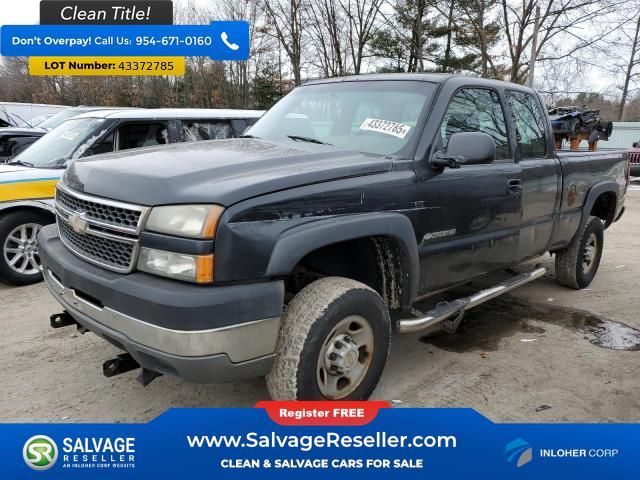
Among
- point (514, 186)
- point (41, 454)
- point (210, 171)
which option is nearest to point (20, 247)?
point (41, 454)

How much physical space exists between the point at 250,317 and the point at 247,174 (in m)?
0.70

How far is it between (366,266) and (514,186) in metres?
1.46

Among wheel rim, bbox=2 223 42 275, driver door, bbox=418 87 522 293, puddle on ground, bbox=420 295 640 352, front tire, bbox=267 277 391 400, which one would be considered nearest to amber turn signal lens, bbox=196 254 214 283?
front tire, bbox=267 277 391 400

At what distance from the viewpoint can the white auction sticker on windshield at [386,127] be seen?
127 inches

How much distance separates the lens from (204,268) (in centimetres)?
218

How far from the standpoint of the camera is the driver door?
3.17m

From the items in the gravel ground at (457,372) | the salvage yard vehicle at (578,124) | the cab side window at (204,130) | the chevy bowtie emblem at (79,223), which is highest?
the salvage yard vehicle at (578,124)

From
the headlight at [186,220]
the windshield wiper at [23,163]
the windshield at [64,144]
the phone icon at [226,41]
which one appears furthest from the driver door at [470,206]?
the phone icon at [226,41]

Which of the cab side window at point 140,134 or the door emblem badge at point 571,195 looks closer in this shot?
the door emblem badge at point 571,195

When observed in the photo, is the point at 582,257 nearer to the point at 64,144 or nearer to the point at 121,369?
the point at 121,369

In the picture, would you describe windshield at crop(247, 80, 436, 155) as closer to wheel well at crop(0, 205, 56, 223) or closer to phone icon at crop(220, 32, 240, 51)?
wheel well at crop(0, 205, 56, 223)

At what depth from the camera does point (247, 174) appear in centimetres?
248

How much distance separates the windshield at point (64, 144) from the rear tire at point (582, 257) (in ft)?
17.3

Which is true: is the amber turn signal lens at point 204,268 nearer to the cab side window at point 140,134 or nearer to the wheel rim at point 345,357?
the wheel rim at point 345,357
